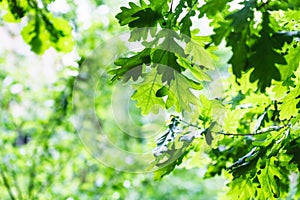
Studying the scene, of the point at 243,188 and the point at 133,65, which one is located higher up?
the point at 133,65

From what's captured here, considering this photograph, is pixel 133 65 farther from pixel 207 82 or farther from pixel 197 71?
pixel 207 82

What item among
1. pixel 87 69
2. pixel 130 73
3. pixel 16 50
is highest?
pixel 16 50

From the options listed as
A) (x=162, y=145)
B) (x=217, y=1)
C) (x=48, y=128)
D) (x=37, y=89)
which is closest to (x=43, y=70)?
(x=37, y=89)

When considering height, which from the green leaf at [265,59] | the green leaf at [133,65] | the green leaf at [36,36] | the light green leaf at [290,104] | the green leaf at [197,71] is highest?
the green leaf at [36,36]

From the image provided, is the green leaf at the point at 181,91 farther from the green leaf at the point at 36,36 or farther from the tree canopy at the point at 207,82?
the green leaf at the point at 36,36

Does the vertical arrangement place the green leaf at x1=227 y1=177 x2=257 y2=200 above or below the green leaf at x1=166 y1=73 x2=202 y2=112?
Answer: below

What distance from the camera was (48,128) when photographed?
3.01 metres

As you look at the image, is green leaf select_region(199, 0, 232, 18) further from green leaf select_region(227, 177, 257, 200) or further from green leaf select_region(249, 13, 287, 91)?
green leaf select_region(227, 177, 257, 200)

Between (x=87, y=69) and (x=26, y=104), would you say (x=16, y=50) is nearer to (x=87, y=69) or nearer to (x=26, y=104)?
(x=26, y=104)

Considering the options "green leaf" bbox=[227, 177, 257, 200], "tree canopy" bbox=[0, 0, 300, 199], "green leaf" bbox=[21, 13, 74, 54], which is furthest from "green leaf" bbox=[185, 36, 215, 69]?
"green leaf" bbox=[21, 13, 74, 54]

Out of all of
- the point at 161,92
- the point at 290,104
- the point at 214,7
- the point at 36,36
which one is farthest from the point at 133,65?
the point at 36,36

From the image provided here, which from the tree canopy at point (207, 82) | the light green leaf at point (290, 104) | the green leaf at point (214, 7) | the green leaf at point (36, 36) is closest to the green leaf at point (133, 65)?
the tree canopy at point (207, 82)

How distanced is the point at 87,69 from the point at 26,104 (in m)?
1.09

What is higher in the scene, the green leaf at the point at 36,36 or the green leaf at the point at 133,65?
the green leaf at the point at 36,36
